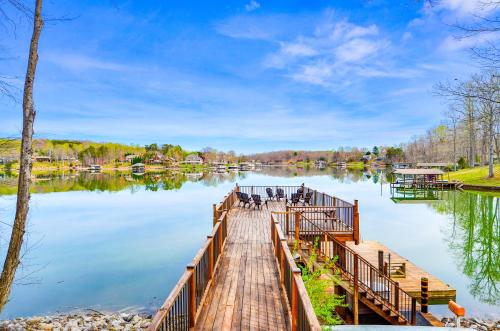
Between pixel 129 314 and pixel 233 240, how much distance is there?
4026 mm

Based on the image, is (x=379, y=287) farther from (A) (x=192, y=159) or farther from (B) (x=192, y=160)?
(A) (x=192, y=159)

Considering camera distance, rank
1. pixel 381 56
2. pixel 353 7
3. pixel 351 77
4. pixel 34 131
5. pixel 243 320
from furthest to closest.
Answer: pixel 351 77
pixel 381 56
pixel 34 131
pixel 353 7
pixel 243 320

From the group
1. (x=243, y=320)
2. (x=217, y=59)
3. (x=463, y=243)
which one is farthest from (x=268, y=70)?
(x=243, y=320)

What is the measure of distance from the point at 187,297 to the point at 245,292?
6.17 ft

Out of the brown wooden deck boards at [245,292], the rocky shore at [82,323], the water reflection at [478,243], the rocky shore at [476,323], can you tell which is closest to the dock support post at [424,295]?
the rocky shore at [476,323]

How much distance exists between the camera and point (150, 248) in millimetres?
17703

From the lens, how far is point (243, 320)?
4.72 metres

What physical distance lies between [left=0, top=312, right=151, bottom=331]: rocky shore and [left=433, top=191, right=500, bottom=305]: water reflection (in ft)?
39.6

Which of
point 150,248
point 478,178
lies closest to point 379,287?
point 150,248

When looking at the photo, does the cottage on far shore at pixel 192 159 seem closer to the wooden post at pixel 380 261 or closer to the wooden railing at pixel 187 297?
the wooden post at pixel 380 261

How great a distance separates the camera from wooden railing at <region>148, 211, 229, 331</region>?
9.59ft

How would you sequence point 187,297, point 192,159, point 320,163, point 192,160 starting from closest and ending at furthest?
point 187,297, point 192,160, point 192,159, point 320,163

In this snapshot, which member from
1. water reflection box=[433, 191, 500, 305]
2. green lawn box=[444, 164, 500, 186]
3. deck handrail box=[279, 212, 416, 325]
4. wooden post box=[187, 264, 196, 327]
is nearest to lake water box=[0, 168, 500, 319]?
water reflection box=[433, 191, 500, 305]

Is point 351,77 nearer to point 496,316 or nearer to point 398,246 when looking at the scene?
point 398,246
